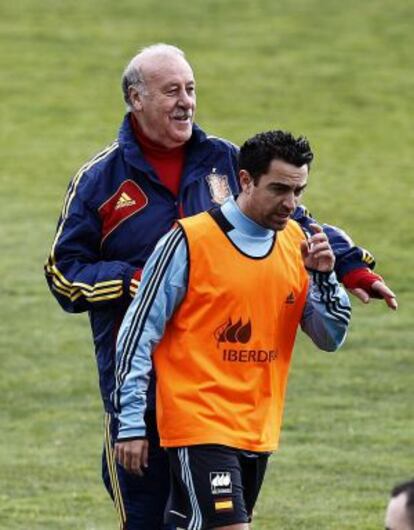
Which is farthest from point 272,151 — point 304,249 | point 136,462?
point 136,462

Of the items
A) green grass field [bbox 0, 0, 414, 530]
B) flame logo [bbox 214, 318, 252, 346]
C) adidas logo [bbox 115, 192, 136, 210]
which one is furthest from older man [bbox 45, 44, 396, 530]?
green grass field [bbox 0, 0, 414, 530]

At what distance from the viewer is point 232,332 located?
23.7 feet

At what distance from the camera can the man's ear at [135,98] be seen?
779 centimetres

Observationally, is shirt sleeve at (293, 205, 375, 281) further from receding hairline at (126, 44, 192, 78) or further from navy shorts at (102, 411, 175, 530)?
navy shorts at (102, 411, 175, 530)

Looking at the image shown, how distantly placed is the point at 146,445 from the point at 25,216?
14797 millimetres

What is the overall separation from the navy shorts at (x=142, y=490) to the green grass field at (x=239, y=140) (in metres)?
2.93

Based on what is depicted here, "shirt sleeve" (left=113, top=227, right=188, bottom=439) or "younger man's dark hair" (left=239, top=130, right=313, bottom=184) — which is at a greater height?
"younger man's dark hair" (left=239, top=130, right=313, bottom=184)

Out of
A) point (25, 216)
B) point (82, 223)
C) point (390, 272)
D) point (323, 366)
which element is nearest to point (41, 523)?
point (82, 223)

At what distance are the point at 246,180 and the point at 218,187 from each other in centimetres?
54

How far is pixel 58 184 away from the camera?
2355cm

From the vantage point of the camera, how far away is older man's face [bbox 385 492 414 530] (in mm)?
5500

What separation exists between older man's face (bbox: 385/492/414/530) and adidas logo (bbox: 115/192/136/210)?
2.40 metres

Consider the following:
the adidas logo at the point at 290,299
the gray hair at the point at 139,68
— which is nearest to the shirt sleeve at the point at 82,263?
the gray hair at the point at 139,68

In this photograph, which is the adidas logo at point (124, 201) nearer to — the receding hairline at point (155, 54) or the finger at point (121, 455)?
the receding hairline at point (155, 54)
